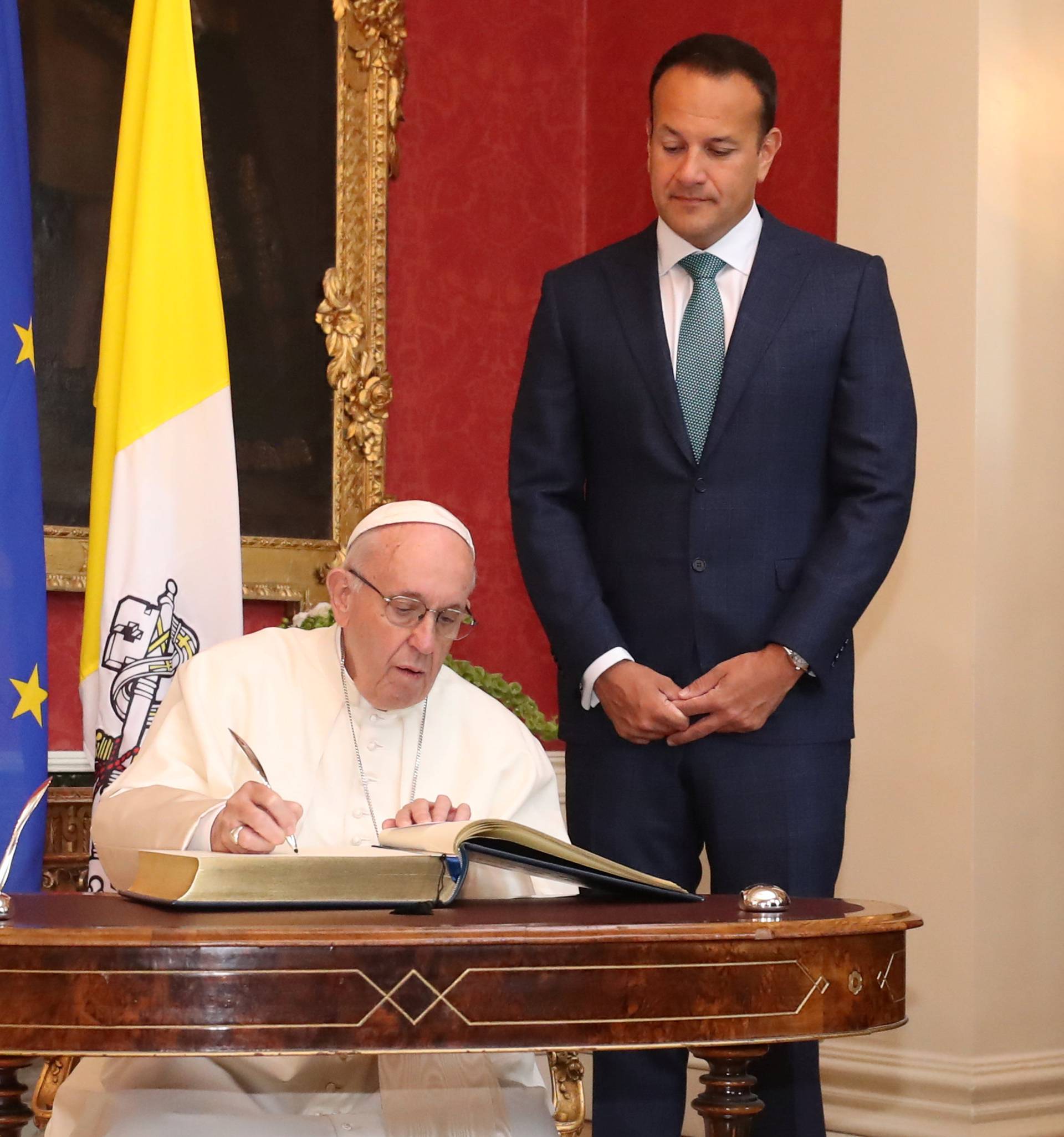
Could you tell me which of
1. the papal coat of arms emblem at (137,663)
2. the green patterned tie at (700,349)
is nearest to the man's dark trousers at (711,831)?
the green patterned tie at (700,349)

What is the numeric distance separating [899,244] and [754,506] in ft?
5.24

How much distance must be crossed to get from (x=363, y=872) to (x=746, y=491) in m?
1.19

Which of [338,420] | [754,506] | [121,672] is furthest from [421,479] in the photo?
[754,506]

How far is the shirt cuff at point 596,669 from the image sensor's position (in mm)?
2662

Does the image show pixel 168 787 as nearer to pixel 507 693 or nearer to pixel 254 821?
pixel 254 821

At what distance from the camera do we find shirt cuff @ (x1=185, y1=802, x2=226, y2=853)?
216 centimetres

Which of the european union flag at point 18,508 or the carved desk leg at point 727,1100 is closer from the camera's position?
the carved desk leg at point 727,1100

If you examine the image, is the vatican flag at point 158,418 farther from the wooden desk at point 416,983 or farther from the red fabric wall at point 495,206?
the wooden desk at point 416,983

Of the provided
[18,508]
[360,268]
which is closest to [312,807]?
[18,508]

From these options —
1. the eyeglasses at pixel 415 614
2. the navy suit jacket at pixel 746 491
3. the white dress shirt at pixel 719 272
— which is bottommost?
the eyeglasses at pixel 415 614

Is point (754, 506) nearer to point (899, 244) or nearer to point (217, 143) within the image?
point (899, 244)

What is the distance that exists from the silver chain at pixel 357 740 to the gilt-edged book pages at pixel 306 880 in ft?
2.05

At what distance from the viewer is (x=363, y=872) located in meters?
1.76

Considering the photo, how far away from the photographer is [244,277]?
4516mm
